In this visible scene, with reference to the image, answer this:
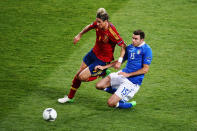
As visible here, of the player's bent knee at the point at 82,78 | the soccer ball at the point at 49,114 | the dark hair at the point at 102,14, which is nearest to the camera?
the soccer ball at the point at 49,114

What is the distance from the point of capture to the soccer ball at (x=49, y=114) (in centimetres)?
683

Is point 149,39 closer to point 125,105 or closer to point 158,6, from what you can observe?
point 158,6

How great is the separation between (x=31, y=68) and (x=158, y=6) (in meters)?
5.40

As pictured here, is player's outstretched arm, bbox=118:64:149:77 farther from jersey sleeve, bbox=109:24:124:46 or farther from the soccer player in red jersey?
jersey sleeve, bbox=109:24:124:46

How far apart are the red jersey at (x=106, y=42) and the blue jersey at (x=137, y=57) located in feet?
0.95

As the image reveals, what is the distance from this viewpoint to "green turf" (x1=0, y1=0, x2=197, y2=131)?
7090mm

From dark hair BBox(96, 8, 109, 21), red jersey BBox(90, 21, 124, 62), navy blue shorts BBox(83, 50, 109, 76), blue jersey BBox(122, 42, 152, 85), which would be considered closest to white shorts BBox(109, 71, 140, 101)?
blue jersey BBox(122, 42, 152, 85)

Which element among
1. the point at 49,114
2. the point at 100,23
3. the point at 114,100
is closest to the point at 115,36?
the point at 100,23

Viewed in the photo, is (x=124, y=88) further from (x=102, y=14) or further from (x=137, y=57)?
(x=102, y=14)

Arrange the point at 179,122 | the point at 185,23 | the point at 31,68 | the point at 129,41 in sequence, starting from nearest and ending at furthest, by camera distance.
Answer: the point at 179,122, the point at 31,68, the point at 129,41, the point at 185,23

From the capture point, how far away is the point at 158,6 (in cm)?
1245

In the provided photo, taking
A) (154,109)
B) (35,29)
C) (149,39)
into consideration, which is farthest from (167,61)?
(35,29)

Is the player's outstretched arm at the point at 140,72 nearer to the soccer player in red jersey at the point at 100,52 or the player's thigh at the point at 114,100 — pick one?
the soccer player in red jersey at the point at 100,52

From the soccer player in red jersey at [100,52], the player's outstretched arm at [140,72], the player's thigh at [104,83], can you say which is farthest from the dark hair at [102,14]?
the player's thigh at [104,83]
